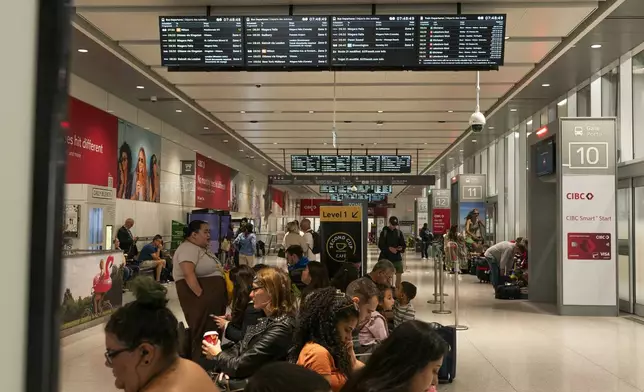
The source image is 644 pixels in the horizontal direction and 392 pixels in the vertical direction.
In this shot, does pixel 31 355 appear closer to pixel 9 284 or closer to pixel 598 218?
pixel 9 284

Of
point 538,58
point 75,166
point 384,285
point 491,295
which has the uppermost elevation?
point 538,58

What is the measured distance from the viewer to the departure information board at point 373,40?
259 inches

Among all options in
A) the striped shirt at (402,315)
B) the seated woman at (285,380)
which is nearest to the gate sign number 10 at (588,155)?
the striped shirt at (402,315)

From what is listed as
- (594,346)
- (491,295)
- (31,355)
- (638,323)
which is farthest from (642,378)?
(491,295)

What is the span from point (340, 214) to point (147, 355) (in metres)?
8.51

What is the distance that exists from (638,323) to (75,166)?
9.39 metres

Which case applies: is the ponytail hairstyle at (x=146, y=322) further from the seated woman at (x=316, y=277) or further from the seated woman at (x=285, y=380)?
the seated woman at (x=316, y=277)

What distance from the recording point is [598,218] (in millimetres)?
10422

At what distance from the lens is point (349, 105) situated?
13.9 meters

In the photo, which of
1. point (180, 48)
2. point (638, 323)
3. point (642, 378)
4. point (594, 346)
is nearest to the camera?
point (642, 378)

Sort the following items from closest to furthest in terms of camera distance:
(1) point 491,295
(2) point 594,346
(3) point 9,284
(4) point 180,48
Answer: (3) point 9,284, (4) point 180,48, (2) point 594,346, (1) point 491,295

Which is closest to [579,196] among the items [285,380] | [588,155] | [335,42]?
[588,155]

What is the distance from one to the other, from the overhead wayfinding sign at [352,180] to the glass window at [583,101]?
31.3 ft

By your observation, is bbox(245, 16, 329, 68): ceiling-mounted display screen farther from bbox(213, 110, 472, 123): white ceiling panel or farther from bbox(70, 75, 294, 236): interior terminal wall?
bbox(213, 110, 472, 123): white ceiling panel
